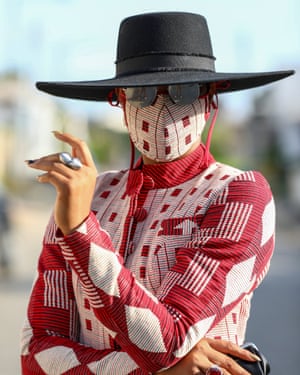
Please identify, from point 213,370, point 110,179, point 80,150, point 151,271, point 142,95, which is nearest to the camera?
point 80,150

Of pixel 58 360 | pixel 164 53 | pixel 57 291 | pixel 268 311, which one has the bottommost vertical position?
pixel 268 311

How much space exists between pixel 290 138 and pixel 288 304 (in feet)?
73.2

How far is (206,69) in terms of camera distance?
8.67 ft

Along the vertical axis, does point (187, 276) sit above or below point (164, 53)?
below

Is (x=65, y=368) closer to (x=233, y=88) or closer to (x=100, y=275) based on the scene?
(x=100, y=275)

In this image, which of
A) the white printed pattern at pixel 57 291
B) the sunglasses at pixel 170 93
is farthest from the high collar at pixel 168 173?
the white printed pattern at pixel 57 291

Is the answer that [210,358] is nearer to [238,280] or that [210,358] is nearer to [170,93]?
[238,280]

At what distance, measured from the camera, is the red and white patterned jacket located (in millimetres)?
2166

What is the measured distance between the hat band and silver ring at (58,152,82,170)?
61 cm

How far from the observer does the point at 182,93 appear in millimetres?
2535

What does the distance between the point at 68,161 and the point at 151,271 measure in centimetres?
50

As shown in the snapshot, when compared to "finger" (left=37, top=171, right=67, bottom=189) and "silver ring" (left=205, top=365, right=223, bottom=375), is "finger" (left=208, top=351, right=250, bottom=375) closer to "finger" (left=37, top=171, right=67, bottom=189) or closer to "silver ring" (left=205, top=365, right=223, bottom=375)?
"silver ring" (left=205, top=365, right=223, bottom=375)

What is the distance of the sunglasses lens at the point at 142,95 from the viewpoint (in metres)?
2.54

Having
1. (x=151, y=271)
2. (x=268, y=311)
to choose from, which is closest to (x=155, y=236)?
(x=151, y=271)
